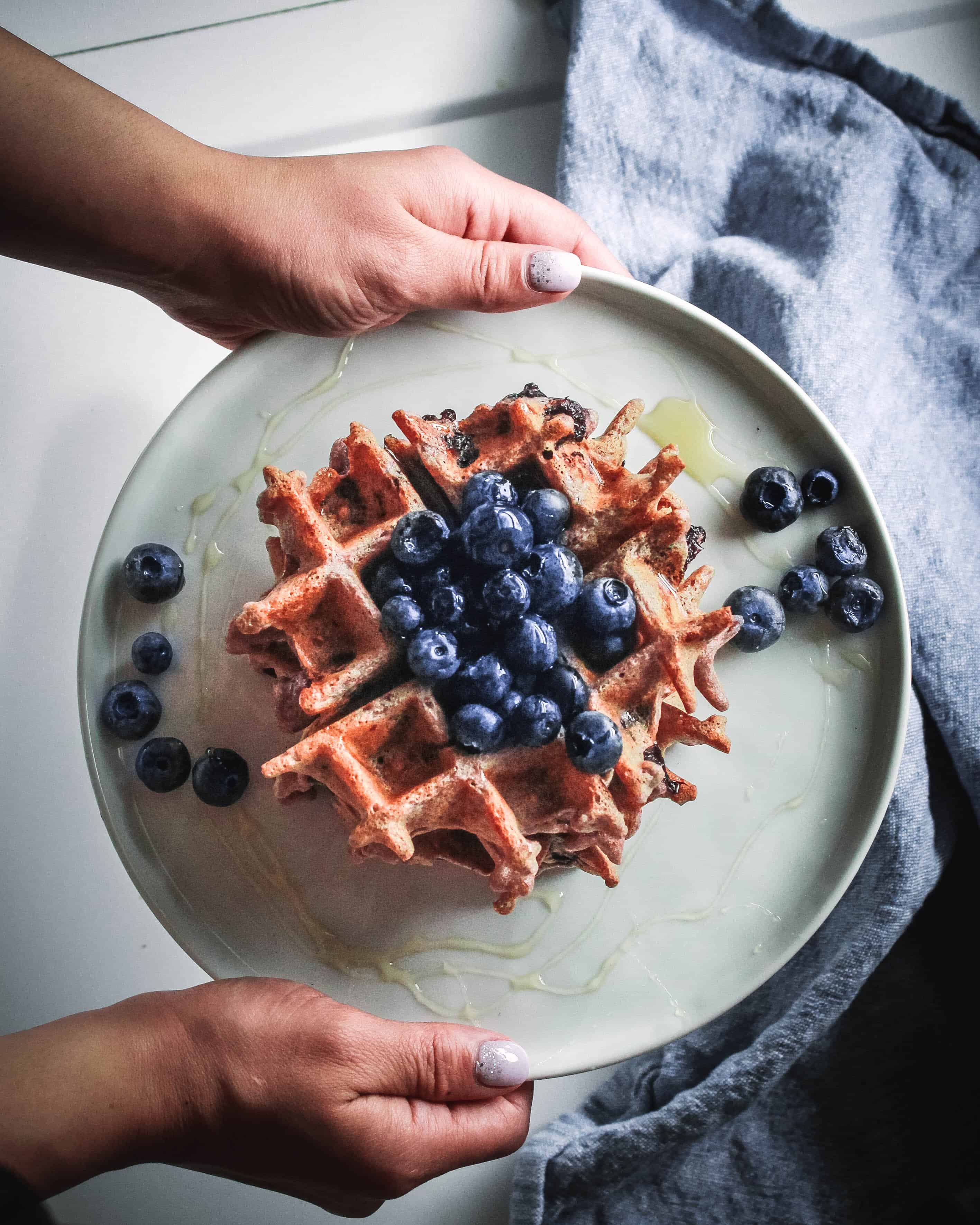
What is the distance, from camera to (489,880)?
132 centimetres

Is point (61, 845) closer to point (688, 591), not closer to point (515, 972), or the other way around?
point (515, 972)

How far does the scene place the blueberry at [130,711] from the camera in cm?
152

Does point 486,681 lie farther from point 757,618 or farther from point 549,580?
point 757,618

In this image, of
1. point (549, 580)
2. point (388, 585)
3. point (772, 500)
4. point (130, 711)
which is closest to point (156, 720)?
point (130, 711)

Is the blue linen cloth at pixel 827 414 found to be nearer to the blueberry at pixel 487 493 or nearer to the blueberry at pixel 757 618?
the blueberry at pixel 757 618

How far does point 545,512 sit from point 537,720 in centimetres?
30

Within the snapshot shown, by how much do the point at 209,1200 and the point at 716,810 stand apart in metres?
1.34

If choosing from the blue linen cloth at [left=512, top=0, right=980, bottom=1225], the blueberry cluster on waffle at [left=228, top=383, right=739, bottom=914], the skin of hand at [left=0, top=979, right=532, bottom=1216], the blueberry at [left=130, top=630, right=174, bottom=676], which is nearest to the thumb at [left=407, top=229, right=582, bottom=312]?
Answer: the blueberry cluster on waffle at [left=228, top=383, right=739, bottom=914]

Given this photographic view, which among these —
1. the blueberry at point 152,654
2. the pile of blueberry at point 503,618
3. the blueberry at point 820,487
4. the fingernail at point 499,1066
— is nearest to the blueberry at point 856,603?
the blueberry at point 820,487

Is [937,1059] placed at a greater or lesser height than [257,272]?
lesser

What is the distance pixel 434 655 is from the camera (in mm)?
1166

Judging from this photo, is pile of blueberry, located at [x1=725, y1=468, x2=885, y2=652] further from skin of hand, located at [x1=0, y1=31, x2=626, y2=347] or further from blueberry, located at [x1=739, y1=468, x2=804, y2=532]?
skin of hand, located at [x1=0, y1=31, x2=626, y2=347]

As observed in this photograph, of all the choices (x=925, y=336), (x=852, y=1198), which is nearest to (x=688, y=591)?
(x=925, y=336)

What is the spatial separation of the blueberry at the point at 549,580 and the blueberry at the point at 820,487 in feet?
2.04
